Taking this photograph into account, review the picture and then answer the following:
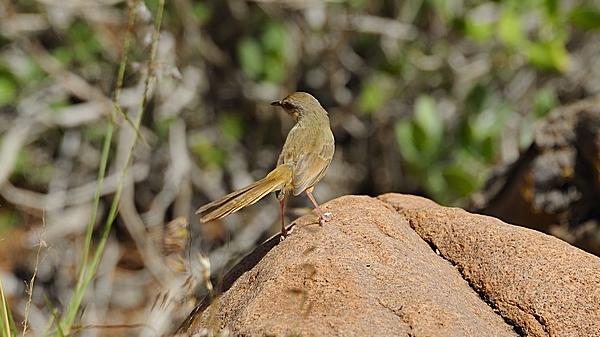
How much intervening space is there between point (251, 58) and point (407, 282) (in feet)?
19.6

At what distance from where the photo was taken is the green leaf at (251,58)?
914cm

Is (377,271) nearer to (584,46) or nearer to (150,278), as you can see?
(150,278)

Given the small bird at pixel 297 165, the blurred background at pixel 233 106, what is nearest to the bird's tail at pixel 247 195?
the small bird at pixel 297 165

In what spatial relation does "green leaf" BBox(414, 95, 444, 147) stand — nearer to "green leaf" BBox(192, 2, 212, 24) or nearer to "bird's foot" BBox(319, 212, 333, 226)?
"green leaf" BBox(192, 2, 212, 24)

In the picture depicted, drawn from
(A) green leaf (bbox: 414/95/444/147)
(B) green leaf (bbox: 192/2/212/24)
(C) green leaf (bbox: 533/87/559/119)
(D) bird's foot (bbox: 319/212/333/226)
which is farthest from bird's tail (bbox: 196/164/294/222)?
(C) green leaf (bbox: 533/87/559/119)

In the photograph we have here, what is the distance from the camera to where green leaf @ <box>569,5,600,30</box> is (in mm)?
8352

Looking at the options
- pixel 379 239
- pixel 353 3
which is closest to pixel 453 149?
pixel 353 3

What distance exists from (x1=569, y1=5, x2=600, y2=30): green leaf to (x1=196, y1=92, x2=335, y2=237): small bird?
14.1 feet

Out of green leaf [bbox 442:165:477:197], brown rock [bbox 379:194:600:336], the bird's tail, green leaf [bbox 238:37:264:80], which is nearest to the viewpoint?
brown rock [bbox 379:194:600:336]

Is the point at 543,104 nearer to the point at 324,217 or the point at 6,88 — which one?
the point at 324,217

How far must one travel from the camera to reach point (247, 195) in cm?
407

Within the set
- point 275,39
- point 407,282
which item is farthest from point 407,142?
point 407,282

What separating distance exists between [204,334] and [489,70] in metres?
7.22

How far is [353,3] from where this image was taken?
883 centimetres
